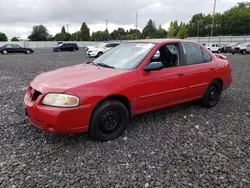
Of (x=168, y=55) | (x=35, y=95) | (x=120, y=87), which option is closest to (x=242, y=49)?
(x=168, y=55)

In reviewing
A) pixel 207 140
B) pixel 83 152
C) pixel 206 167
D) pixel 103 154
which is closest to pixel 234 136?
pixel 207 140

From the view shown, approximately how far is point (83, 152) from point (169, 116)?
2040mm

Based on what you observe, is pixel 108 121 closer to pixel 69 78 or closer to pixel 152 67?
pixel 69 78

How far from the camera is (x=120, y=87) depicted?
3359 mm

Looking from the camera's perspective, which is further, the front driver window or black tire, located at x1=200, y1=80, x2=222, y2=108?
black tire, located at x1=200, y1=80, x2=222, y2=108

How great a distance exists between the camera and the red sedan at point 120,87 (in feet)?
9.86

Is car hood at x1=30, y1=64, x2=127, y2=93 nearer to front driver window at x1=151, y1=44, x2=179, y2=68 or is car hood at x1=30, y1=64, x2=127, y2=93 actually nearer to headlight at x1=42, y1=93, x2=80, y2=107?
headlight at x1=42, y1=93, x2=80, y2=107

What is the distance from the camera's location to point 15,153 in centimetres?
307

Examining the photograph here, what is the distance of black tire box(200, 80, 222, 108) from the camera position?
4.90 metres

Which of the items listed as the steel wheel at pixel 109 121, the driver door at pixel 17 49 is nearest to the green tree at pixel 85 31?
the driver door at pixel 17 49

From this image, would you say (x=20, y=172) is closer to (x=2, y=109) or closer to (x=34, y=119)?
(x=34, y=119)

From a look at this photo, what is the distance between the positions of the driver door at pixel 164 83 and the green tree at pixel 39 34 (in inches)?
3452

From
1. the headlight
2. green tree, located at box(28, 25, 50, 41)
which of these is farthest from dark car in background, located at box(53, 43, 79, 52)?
green tree, located at box(28, 25, 50, 41)

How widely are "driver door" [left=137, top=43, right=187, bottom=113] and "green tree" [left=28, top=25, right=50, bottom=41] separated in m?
87.7
